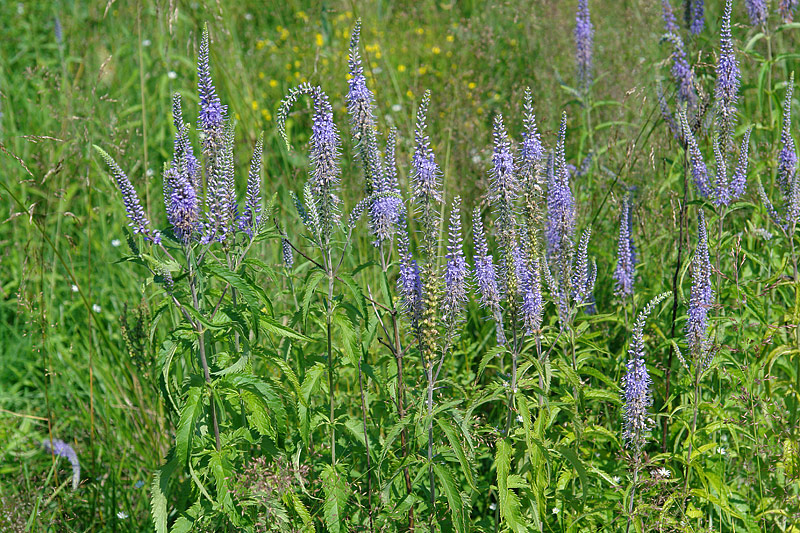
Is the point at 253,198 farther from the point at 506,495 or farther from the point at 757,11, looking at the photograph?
the point at 757,11

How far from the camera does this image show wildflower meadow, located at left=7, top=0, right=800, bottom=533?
2645mm

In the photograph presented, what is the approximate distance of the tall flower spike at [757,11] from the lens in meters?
4.06

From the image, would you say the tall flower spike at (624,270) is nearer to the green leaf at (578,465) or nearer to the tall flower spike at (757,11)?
the green leaf at (578,465)

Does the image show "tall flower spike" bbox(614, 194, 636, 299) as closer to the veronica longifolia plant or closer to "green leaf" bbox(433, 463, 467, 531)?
"green leaf" bbox(433, 463, 467, 531)

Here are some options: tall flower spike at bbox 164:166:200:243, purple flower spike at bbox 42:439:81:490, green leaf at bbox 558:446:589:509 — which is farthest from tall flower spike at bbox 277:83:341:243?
purple flower spike at bbox 42:439:81:490

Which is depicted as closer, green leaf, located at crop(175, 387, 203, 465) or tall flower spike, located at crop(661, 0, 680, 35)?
green leaf, located at crop(175, 387, 203, 465)

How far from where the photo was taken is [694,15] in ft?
14.6

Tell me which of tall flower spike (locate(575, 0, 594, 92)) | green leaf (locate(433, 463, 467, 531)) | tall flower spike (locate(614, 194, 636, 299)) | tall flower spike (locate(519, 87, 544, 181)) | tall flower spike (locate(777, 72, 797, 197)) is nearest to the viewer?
green leaf (locate(433, 463, 467, 531))

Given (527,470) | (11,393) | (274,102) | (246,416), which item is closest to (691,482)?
(527,470)

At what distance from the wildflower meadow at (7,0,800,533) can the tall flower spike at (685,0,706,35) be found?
19 mm

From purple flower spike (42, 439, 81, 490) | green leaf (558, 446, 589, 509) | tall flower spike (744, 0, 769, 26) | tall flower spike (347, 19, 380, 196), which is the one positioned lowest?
purple flower spike (42, 439, 81, 490)

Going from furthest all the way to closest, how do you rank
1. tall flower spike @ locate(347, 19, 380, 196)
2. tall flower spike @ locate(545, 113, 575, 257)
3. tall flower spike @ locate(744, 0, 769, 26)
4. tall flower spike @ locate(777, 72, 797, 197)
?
tall flower spike @ locate(744, 0, 769, 26)
tall flower spike @ locate(777, 72, 797, 197)
tall flower spike @ locate(545, 113, 575, 257)
tall flower spike @ locate(347, 19, 380, 196)

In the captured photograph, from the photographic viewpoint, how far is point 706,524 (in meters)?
3.28

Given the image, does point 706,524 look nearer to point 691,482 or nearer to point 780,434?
point 691,482
